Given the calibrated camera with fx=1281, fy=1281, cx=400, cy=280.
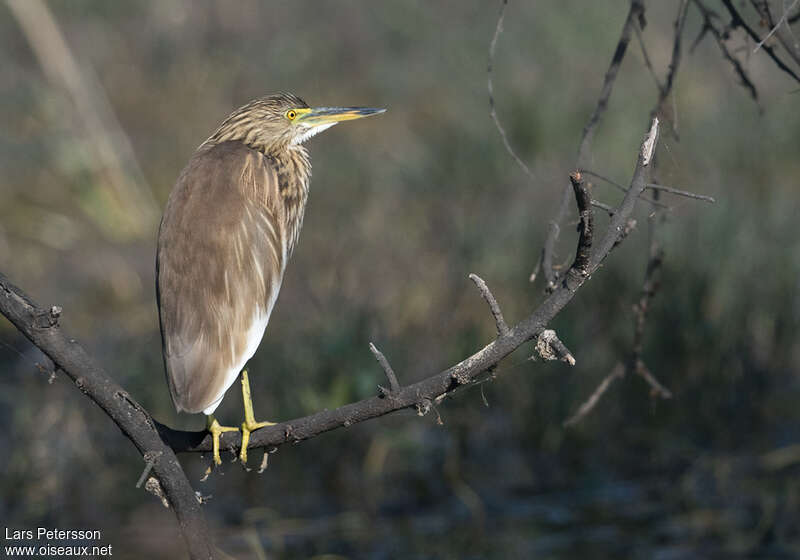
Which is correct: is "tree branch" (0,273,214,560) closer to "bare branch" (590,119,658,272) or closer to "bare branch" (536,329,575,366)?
"bare branch" (536,329,575,366)

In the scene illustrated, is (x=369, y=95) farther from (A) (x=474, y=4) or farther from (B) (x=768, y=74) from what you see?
(B) (x=768, y=74)

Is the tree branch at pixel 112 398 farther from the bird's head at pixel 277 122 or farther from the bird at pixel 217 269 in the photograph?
the bird's head at pixel 277 122

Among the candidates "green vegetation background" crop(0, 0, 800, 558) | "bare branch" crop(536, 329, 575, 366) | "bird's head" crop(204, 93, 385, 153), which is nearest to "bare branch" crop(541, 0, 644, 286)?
"green vegetation background" crop(0, 0, 800, 558)

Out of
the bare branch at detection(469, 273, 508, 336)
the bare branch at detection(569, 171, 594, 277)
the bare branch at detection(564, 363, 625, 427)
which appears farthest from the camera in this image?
the bare branch at detection(564, 363, 625, 427)

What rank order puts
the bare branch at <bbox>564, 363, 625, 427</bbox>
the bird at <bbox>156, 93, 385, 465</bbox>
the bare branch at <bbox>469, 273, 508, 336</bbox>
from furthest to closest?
the bare branch at <bbox>564, 363, 625, 427</bbox> < the bird at <bbox>156, 93, 385, 465</bbox> < the bare branch at <bbox>469, 273, 508, 336</bbox>

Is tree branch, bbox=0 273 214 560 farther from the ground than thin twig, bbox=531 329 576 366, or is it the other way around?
tree branch, bbox=0 273 214 560

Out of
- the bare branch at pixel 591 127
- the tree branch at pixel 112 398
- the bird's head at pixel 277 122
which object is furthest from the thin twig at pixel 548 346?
the bird's head at pixel 277 122

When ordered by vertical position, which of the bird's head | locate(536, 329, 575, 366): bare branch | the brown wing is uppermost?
the bird's head

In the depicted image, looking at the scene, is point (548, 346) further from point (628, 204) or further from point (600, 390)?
point (600, 390)

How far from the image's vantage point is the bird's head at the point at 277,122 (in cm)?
398

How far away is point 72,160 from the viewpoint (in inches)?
338

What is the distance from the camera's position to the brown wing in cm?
337

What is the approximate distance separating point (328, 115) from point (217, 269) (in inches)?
31.2

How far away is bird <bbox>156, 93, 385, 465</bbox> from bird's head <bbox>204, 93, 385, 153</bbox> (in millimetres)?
192
